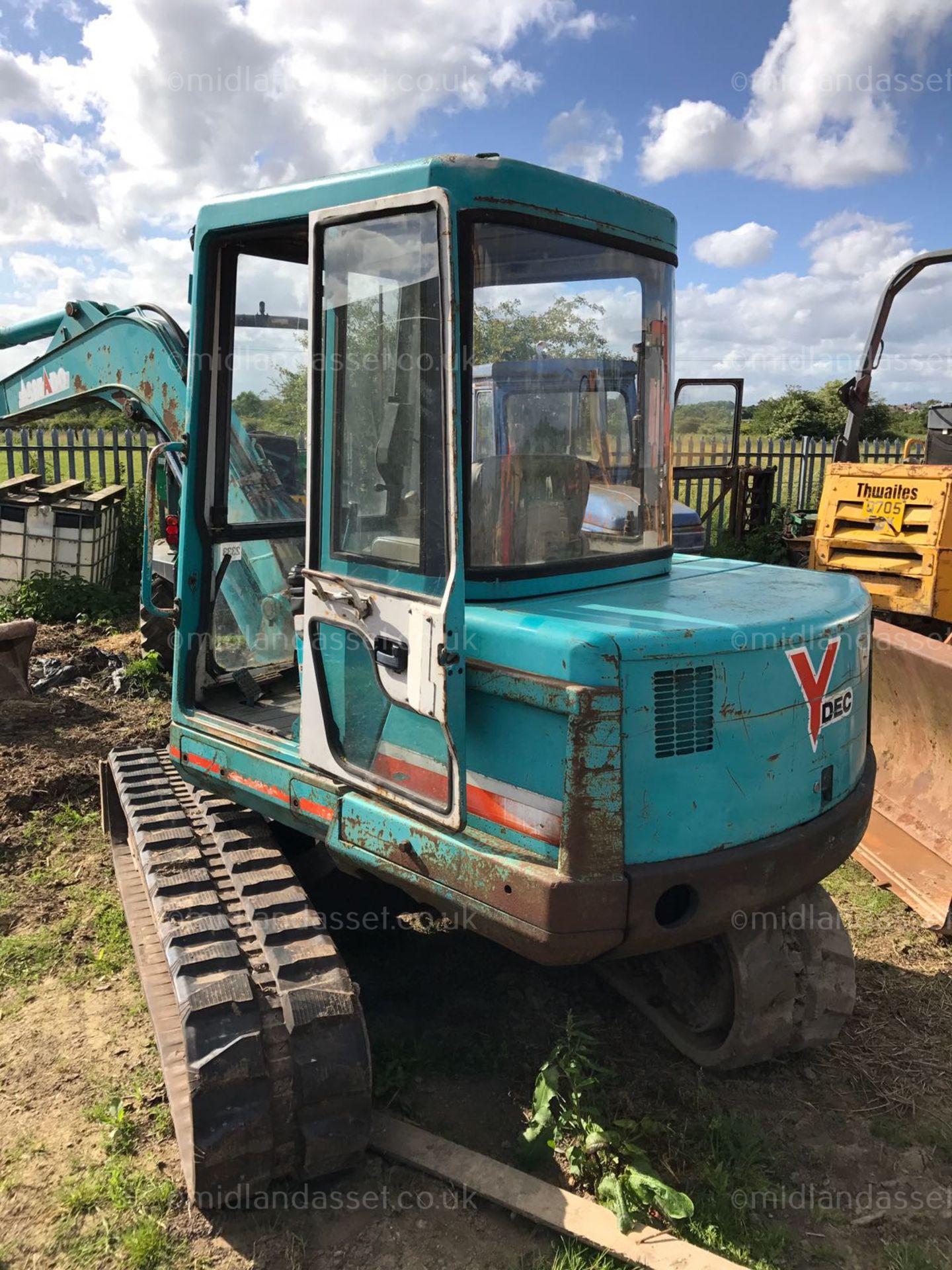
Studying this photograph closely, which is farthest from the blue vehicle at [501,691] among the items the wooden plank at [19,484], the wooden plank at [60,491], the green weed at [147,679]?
the wooden plank at [19,484]

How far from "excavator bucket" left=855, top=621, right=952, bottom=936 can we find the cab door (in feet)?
8.95

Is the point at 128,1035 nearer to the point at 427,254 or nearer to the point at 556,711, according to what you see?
the point at 556,711

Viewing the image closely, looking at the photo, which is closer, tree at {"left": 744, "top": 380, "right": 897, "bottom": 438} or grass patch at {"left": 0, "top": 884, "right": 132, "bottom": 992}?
grass patch at {"left": 0, "top": 884, "right": 132, "bottom": 992}

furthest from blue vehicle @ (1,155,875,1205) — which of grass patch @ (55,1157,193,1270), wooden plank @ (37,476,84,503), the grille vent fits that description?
wooden plank @ (37,476,84,503)

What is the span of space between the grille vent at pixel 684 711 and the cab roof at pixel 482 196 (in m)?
1.31

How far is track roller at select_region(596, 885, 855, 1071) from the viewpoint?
321 cm

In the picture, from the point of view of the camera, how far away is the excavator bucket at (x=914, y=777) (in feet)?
14.6

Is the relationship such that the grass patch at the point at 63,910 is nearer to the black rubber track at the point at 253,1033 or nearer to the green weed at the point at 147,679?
the black rubber track at the point at 253,1033

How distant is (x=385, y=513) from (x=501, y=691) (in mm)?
633

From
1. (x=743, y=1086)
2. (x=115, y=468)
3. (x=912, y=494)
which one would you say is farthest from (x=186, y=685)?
(x=115, y=468)

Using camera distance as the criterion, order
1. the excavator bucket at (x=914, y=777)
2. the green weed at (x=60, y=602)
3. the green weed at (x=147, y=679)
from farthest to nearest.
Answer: the green weed at (x=60, y=602) < the green weed at (x=147, y=679) < the excavator bucket at (x=914, y=777)

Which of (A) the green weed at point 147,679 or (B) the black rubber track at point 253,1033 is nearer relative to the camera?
(B) the black rubber track at point 253,1033

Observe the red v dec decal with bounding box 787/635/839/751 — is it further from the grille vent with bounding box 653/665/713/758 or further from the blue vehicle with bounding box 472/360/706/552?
the blue vehicle with bounding box 472/360/706/552

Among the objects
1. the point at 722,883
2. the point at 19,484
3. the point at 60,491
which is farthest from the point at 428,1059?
the point at 19,484
